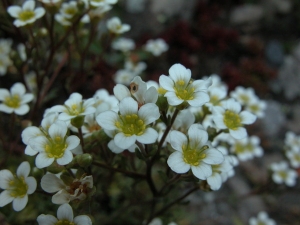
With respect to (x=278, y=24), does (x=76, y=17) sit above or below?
above

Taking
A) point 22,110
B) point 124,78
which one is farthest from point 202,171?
point 124,78

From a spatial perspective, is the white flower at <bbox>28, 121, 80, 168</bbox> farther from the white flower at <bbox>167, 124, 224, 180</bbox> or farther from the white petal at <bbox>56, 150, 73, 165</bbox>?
the white flower at <bbox>167, 124, 224, 180</bbox>

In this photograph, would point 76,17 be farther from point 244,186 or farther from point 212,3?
point 212,3

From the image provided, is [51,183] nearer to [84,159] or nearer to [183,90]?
[84,159]

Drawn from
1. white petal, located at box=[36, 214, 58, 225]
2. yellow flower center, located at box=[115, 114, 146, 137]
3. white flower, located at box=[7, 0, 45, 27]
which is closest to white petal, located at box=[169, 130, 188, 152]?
yellow flower center, located at box=[115, 114, 146, 137]

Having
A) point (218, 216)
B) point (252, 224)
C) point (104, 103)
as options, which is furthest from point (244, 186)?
point (104, 103)

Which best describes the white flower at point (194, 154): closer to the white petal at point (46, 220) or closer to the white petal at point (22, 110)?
the white petal at point (46, 220)
